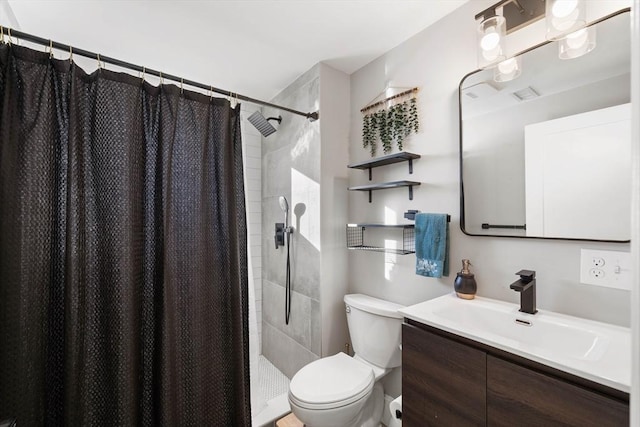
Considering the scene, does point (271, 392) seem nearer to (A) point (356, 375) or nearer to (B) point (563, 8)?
(A) point (356, 375)

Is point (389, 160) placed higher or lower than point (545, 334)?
higher

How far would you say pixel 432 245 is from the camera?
5.01 ft

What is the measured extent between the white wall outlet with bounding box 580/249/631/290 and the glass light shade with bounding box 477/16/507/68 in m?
0.95

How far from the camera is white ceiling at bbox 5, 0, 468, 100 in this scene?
4.89ft

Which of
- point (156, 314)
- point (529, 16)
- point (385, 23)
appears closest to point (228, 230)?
point (156, 314)

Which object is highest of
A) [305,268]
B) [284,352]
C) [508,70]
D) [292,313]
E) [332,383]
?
[508,70]

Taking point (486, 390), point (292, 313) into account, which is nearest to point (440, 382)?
point (486, 390)

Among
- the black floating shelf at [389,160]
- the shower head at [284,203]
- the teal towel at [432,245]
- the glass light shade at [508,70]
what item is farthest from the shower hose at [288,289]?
the glass light shade at [508,70]

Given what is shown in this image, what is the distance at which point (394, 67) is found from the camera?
1.87 m

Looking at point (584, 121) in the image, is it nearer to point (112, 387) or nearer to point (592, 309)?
point (592, 309)

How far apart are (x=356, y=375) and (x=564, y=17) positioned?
1.92 meters

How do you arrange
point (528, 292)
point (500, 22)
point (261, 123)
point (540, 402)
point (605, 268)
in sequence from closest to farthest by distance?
point (540, 402) < point (605, 268) < point (528, 292) < point (500, 22) < point (261, 123)

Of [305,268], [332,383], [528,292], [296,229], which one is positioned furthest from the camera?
[296,229]

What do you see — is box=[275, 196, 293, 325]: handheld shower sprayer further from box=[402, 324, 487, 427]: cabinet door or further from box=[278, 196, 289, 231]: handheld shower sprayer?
box=[402, 324, 487, 427]: cabinet door
